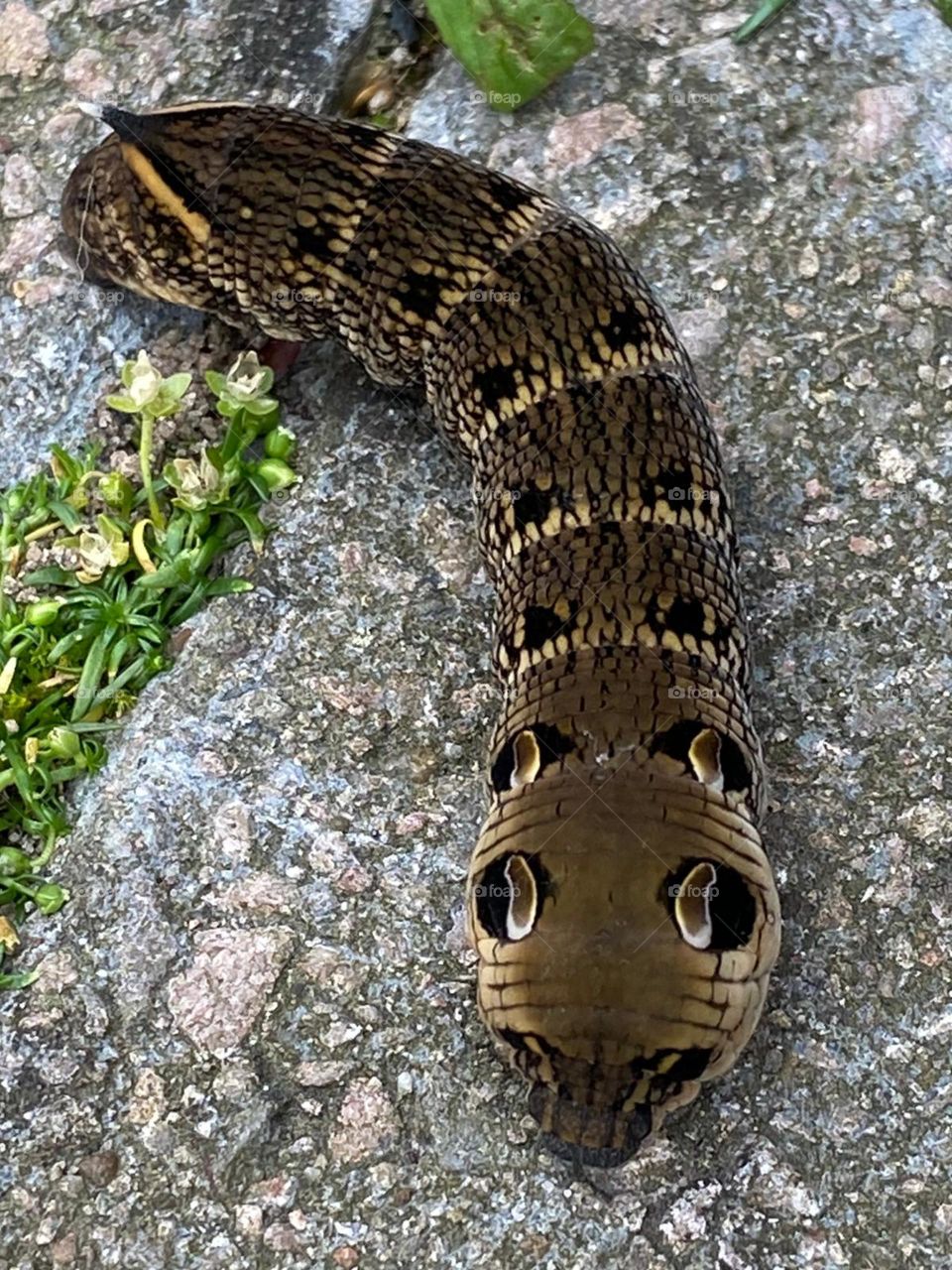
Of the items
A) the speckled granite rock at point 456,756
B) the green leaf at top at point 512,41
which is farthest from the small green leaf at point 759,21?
the green leaf at top at point 512,41

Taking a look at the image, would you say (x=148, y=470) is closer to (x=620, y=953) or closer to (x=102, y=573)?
(x=102, y=573)

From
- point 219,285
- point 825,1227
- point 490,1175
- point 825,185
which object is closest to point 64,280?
point 219,285

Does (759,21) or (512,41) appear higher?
(512,41)

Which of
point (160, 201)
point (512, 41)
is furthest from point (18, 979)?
point (512, 41)

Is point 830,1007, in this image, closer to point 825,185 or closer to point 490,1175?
point 490,1175

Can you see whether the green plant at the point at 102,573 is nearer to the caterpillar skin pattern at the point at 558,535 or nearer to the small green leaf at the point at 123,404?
the small green leaf at the point at 123,404
